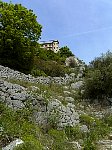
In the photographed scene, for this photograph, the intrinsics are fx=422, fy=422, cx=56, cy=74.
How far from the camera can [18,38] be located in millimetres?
29625

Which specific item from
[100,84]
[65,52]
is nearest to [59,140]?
[100,84]

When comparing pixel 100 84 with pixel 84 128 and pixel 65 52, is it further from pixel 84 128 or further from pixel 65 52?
pixel 65 52

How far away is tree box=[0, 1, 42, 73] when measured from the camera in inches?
1172

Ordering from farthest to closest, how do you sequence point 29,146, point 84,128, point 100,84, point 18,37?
1. point 18,37
2. point 100,84
3. point 84,128
4. point 29,146

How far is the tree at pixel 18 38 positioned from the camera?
2978 centimetres

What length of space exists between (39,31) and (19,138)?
2062 centimetres

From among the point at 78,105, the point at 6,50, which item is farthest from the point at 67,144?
the point at 6,50

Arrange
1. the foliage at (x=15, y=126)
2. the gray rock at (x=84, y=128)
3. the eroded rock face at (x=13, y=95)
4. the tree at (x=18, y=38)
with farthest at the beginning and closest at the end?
the tree at (x=18, y=38) → the gray rock at (x=84, y=128) → the eroded rock face at (x=13, y=95) → the foliage at (x=15, y=126)

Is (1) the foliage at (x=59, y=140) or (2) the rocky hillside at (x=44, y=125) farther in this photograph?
(1) the foliage at (x=59, y=140)

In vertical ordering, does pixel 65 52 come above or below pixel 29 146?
above

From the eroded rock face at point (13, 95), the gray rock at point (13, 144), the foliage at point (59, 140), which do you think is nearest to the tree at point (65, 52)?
the eroded rock face at point (13, 95)

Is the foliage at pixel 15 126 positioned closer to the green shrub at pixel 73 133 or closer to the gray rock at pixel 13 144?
the gray rock at pixel 13 144

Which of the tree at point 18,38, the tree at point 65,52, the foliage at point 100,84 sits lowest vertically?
the foliage at point 100,84

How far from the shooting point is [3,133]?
11.7 m
